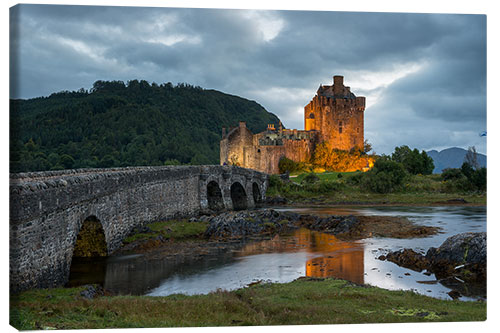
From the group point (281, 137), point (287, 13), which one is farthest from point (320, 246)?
point (281, 137)

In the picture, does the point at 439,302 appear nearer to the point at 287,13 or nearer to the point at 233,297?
the point at 233,297

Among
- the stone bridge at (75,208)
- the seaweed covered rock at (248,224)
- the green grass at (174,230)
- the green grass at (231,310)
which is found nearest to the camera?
the green grass at (231,310)

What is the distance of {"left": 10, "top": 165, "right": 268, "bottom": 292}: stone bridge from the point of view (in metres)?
10.2

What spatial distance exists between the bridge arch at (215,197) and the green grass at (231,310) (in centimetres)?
2639

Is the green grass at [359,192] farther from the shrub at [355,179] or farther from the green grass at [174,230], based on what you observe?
the green grass at [174,230]

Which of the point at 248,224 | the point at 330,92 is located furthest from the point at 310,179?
the point at 248,224

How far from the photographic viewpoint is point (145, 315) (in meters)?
9.21

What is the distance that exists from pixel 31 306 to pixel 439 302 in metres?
9.09

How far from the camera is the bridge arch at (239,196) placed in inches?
1758

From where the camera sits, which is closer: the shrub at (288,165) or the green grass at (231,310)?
the green grass at (231,310)

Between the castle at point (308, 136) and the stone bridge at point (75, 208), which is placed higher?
the castle at point (308, 136)

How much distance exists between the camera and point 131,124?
7819 cm

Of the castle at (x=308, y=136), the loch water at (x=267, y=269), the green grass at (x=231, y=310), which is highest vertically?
the castle at (x=308, y=136)

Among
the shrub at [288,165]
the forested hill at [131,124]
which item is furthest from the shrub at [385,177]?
the forested hill at [131,124]
